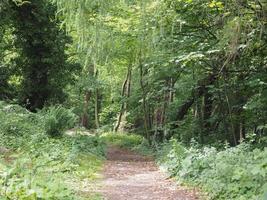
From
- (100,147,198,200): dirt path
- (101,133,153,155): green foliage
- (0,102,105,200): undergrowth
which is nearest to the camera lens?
(0,102,105,200): undergrowth

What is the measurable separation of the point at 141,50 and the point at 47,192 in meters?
12.2

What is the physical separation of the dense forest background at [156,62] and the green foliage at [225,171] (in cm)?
183

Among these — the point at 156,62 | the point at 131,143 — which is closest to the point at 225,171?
the point at 156,62

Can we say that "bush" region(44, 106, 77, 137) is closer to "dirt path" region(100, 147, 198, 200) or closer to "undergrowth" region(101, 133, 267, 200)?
"dirt path" region(100, 147, 198, 200)

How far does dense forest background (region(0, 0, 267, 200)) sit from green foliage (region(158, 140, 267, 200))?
1.83 m

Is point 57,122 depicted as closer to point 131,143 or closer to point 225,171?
point 225,171

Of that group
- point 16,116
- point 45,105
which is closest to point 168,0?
point 16,116

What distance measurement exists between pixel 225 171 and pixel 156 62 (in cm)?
611

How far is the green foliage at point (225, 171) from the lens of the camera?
20.8 feet

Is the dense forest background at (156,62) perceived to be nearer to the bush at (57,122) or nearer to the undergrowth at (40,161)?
the bush at (57,122)

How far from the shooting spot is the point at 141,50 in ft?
57.2

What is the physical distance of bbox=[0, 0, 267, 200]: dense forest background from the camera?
31.7ft

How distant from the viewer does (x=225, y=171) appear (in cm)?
753

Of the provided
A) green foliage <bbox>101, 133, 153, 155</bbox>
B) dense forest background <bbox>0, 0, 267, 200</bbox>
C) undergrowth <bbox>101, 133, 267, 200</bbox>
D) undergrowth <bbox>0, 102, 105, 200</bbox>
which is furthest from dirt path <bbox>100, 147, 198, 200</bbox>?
green foliage <bbox>101, 133, 153, 155</bbox>
